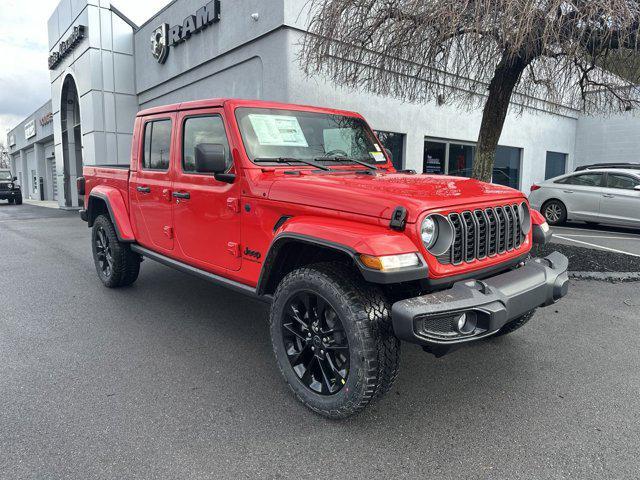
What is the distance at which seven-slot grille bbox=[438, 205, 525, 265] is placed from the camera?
2.72m

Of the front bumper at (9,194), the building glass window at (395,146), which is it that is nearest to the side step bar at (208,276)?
the building glass window at (395,146)

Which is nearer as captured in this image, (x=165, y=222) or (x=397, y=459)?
(x=397, y=459)

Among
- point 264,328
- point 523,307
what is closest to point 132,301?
point 264,328

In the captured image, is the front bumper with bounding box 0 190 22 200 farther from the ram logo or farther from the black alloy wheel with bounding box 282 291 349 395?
the black alloy wheel with bounding box 282 291 349 395

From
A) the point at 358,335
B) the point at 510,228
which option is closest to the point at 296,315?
the point at 358,335

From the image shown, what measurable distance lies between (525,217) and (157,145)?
328cm

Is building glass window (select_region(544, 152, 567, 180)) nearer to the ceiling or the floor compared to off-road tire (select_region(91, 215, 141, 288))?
nearer to the ceiling

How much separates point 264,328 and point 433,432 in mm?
2022

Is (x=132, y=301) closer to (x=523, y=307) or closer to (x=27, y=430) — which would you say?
(x=27, y=430)

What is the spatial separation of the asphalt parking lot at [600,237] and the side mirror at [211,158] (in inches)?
274

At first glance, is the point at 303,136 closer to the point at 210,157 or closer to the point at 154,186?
the point at 210,157

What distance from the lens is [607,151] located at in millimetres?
18078

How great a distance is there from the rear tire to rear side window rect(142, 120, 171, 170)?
9.42 meters

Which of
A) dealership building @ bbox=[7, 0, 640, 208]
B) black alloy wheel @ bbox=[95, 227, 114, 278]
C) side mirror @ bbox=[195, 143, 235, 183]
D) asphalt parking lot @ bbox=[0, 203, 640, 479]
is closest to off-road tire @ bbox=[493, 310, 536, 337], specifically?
asphalt parking lot @ bbox=[0, 203, 640, 479]
